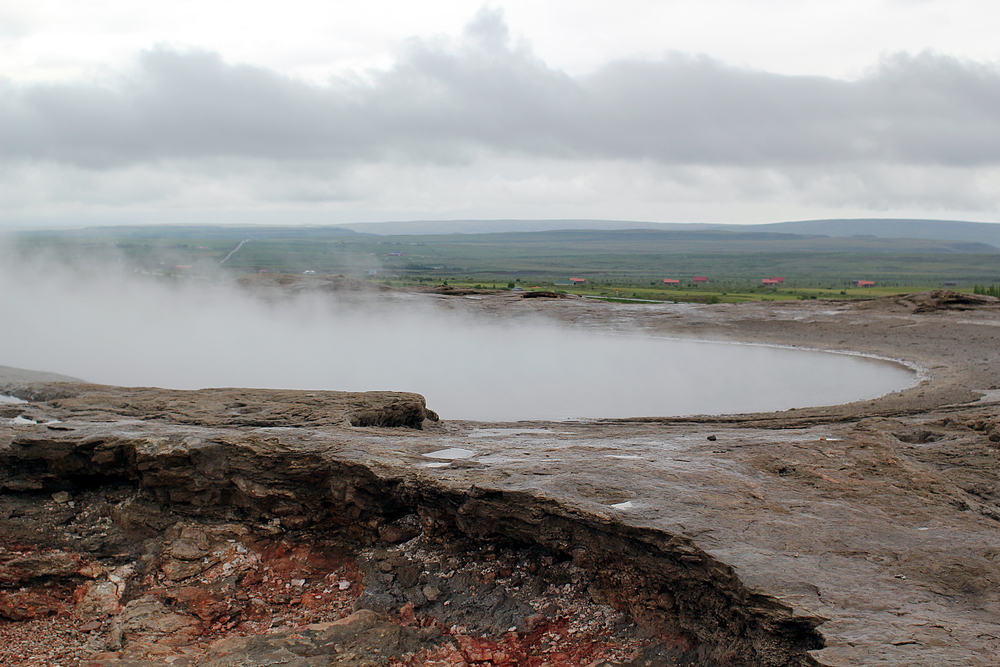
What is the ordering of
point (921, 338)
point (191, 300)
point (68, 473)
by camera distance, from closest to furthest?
1. point (68, 473)
2. point (921, 338)
3. point (191, 300)

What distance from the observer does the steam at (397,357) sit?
14.4 metres

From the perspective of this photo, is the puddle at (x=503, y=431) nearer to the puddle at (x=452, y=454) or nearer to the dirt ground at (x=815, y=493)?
the dirt ground at (x=815, y=493)

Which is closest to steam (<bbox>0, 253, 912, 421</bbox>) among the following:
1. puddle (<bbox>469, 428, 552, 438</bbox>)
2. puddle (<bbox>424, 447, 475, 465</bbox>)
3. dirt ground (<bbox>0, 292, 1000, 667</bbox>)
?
puddle (<bbox>469, 428, 552, 438</bbox>)

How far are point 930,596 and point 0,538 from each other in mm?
7214

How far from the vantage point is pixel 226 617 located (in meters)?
5.69

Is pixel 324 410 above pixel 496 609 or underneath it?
above

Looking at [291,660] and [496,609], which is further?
[496,609]

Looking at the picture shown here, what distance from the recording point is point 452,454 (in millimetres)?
7242

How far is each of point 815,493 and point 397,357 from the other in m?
13.0

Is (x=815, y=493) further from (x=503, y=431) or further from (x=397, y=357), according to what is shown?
(x=397, y=357)

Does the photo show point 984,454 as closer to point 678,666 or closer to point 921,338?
point 678,666

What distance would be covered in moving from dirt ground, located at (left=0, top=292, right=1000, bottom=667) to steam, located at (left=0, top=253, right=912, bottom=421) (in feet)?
8.93

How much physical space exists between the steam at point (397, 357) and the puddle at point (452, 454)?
4952 millimetres

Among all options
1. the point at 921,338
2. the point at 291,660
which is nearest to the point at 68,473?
the point at 291,660
